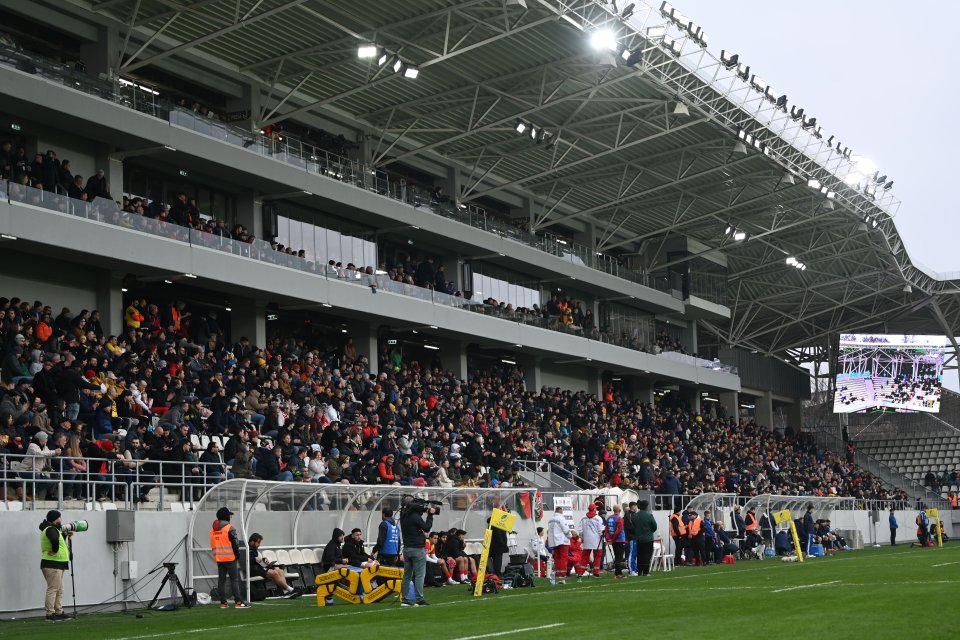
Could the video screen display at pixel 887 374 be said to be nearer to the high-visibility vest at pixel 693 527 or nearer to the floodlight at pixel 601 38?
the floodlight at pixel 601 38

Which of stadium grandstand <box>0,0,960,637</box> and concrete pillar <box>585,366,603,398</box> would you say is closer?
stadium grandstand <box>0,0,960,637</box>

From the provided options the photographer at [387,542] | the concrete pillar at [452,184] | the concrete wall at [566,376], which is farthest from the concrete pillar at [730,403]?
the photographer at [387,542]

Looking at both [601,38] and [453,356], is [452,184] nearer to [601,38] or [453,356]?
[453,356]

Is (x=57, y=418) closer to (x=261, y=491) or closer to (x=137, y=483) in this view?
(x=137, y=483)

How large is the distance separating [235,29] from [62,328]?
9.91 metres

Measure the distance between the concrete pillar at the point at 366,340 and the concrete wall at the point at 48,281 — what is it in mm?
11564

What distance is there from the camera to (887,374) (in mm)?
70062

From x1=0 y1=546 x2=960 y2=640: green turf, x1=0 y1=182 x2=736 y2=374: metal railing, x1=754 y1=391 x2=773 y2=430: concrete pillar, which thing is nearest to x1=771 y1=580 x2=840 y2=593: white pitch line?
x1=0 y1=546 x2=960 y2=640: green turf

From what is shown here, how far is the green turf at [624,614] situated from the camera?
13.5 meters

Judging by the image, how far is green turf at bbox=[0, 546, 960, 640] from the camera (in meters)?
13.5

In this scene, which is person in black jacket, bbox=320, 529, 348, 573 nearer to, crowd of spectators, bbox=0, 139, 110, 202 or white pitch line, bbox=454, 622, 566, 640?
white pitch line, bbox=454, 622, 566, 640

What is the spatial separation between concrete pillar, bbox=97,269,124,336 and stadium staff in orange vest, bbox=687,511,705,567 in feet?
54.1

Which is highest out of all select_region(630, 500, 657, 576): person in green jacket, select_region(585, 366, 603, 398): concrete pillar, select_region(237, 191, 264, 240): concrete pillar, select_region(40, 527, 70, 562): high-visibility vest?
select_region(237, 191, 264, 240): concrete pillar

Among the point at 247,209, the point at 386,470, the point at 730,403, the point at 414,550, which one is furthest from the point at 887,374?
the point at 414,550
